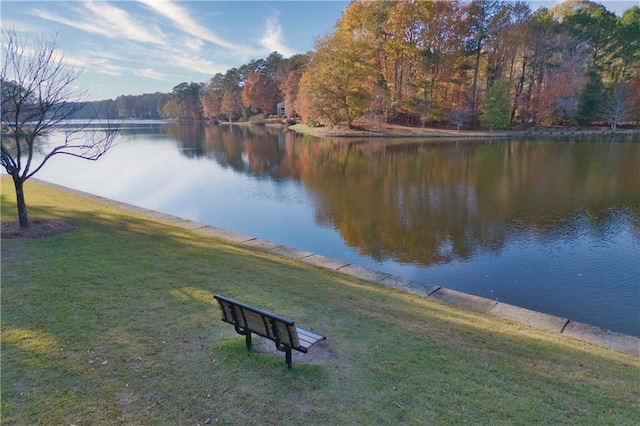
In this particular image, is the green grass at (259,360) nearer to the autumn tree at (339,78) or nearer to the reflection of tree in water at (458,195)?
the reflection of tree in water at (458,195)

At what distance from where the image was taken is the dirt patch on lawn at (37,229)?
816 cm

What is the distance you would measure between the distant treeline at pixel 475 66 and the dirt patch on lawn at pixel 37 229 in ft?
135

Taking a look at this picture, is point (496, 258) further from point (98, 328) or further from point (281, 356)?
point (98, 328)

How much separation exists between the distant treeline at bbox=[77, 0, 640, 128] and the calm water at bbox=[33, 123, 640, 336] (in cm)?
2124

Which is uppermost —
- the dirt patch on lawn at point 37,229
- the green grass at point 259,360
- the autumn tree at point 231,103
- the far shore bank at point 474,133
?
the autumn tree at point 231,103

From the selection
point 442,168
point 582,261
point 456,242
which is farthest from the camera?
point 442,168

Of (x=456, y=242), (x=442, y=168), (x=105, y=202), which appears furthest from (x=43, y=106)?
(x=442, y=168)

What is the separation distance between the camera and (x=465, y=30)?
161 ft

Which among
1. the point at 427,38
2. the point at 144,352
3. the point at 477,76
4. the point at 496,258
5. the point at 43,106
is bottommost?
the point at 496,258

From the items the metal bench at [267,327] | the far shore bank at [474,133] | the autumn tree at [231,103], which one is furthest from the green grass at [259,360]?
the autumn tree at [231,103]

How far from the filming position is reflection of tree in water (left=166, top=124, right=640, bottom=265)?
37.2 feet

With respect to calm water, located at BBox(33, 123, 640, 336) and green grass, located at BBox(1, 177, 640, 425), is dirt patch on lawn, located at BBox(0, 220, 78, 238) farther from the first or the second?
calm water, located at BBox(33, 123, 640, 336)

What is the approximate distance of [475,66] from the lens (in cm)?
5094

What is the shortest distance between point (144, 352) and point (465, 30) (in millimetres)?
55626
